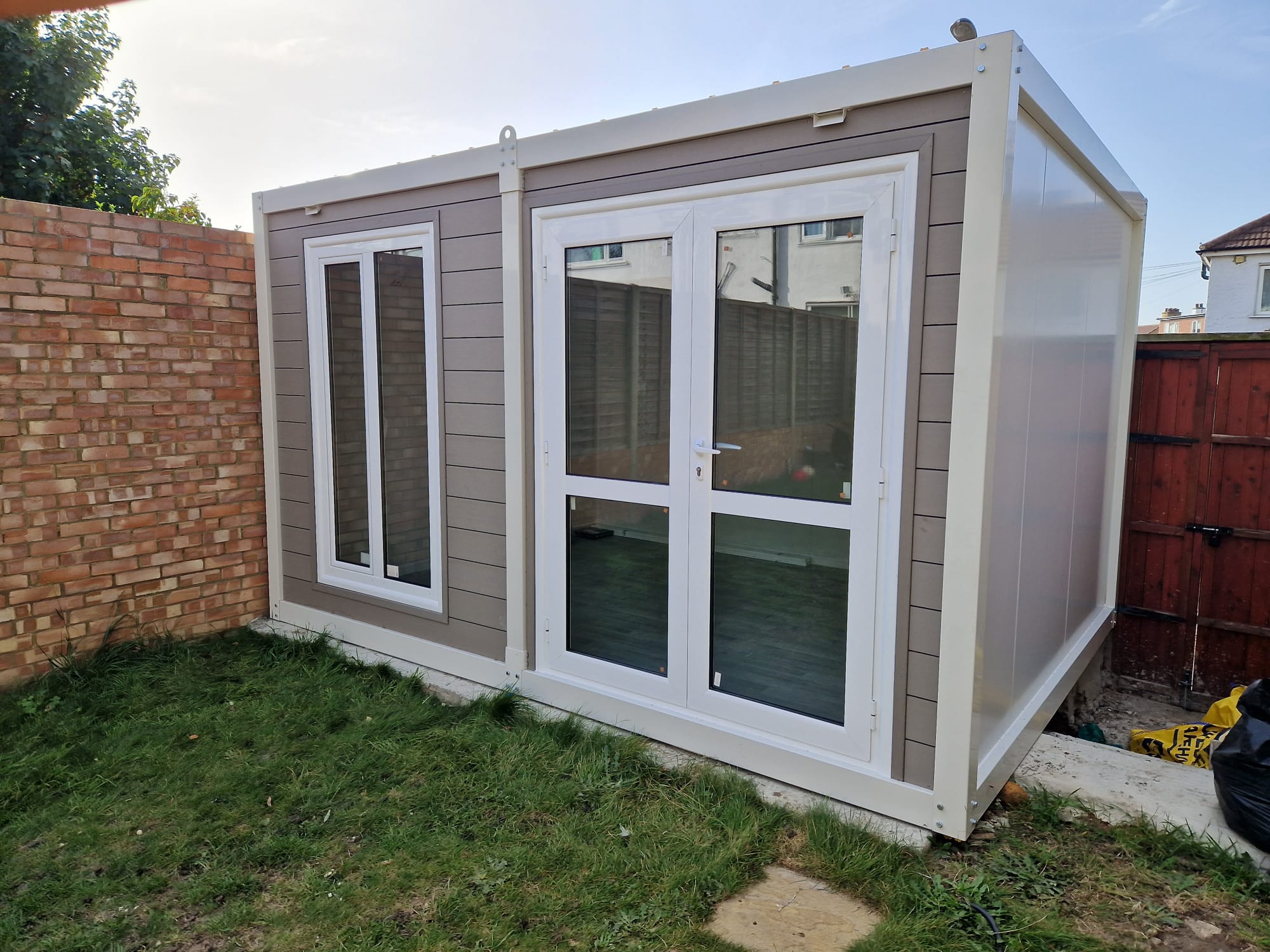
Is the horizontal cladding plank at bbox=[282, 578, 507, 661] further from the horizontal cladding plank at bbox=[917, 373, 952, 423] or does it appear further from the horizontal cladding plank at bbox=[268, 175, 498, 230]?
the horizontal cladding plank at bbox=[917, 373, 952, 423]

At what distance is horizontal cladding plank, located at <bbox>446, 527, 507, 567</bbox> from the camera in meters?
3.64

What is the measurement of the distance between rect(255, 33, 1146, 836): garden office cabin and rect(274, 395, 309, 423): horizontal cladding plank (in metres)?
0.15

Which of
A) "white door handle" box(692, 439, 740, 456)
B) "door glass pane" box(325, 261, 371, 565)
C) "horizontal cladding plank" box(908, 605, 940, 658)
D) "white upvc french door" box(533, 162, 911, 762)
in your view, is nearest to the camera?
"horizontal cladding plank" box(908, 605, 940, 658)

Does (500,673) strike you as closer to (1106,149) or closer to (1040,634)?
(1040,634)

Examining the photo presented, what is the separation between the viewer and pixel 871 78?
8.19 feet

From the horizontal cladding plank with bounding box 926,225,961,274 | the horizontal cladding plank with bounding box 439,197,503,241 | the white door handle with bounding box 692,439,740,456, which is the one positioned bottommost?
the white door handle with bounding box 692,439,740,456

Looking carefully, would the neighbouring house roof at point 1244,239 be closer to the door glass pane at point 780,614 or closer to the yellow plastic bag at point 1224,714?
the yellow plastic bag at point 1224,714

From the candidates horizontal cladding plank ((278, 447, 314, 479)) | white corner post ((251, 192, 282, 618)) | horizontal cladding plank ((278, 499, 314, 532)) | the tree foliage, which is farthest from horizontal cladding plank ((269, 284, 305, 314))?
the tree foliage

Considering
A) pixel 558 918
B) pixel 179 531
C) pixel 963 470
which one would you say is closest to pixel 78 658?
pixel 179 531

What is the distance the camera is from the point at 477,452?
370 centimetres

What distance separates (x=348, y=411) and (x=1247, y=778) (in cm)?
398

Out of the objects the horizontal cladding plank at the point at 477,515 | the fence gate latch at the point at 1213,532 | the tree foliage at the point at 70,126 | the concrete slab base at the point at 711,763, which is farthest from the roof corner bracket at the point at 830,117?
the tree foliage at the point at 70,126

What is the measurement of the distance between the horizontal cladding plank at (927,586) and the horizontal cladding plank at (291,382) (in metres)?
3.28

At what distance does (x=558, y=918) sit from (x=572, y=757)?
2.76 feet
